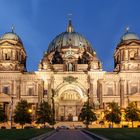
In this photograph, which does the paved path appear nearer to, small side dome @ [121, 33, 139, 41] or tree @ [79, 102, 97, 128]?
tree @ [79, 102, 97, 128]

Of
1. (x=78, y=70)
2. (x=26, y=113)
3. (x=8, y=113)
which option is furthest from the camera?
(x=78, y=70)

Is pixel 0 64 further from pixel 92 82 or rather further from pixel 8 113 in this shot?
pixel 92 82

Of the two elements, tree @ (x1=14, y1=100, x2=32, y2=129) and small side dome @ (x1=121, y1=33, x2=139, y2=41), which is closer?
tree @ (x1=14, y1=100, x2=32, y2=129)

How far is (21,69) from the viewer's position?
5221 inches

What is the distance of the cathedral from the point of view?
420 feet

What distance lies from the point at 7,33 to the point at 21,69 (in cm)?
1392

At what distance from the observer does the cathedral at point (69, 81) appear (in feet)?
420

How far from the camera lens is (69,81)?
131m

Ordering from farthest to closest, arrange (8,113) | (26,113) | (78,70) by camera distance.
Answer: (78,70)
(8,113)
(26,113)

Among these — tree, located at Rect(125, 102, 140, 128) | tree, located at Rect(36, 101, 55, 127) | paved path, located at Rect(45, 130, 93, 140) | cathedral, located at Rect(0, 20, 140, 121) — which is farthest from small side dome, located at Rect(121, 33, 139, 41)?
paved path, located at Rect(45, 130, 93, 140)

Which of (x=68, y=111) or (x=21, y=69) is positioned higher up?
(x=21, y=69)

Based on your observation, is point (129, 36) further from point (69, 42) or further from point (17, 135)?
point (17, 135)

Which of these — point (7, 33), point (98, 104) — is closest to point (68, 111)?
point (98, 104)

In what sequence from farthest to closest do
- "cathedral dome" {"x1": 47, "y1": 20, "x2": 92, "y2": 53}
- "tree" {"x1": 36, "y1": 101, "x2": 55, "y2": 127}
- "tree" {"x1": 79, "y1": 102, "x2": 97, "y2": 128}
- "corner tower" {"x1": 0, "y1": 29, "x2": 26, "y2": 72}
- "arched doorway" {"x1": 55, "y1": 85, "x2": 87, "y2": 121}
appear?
"cathedral dome" {"x1": 47, "y1": 20, "x2": 92, "y2": 53} → "arched doorway" {"x1": 55, "y1": 85, "x2": 87, "y2": 121} → "corner tower" {"x1": 0, "y1": 29, "x2": 26, "y2": 72} → "tree" {"x1": 79, "y1": 102, "x2": 97, "y2": 128} → "tree" {"x1": 36, "y1": 101, "x2": 55, "y2": 127}
